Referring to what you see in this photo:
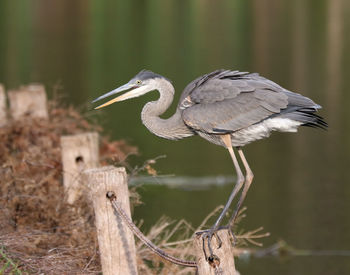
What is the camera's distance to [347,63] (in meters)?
22.3

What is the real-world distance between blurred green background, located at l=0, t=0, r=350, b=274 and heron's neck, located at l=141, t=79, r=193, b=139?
9.01 ft

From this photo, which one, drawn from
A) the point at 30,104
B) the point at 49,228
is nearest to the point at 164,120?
the point at 49,228

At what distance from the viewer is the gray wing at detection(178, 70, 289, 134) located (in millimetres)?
5258

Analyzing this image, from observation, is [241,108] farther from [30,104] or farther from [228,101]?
[30,104]

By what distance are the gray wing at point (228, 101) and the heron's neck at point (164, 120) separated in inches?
6.7

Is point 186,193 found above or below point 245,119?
below

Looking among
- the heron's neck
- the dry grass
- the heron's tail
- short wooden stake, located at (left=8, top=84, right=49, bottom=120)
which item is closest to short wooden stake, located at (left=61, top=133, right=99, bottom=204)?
the dry grass

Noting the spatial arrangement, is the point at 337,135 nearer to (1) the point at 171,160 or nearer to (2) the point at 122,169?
(1) the point at 171,160

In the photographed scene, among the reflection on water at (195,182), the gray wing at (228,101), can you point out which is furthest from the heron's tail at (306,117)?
the reflection on water at (195,182)

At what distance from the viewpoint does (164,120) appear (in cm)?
561

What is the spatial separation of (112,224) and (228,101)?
1.21m

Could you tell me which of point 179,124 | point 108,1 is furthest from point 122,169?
point 108,1

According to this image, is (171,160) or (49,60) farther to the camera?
(49,60)

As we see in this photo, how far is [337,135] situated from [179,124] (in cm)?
922
